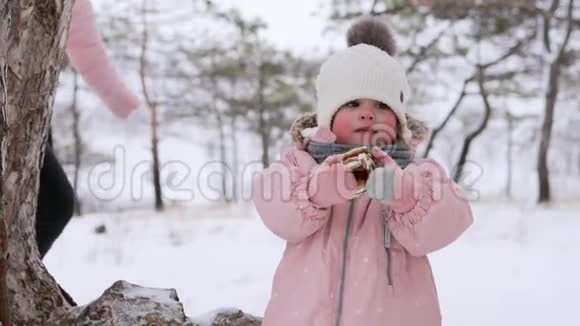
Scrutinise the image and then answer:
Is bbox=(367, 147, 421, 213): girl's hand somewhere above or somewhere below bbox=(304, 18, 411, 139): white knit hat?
below

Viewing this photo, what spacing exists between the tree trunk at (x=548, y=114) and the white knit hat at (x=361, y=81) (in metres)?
7.99

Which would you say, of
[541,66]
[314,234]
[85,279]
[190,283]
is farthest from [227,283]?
[541,66]

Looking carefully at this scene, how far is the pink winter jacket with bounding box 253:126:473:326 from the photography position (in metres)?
1.01

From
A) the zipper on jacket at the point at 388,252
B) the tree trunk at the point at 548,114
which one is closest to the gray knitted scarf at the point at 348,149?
the zipper on jacket at the point at 388,252

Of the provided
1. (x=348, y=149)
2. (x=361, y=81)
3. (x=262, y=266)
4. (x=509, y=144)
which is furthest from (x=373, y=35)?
(x=509, y=144)

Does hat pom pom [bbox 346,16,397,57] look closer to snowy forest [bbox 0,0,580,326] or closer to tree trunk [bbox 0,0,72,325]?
snowy forest [bbox 0,0,580,326]

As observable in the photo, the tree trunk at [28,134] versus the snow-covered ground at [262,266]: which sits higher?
the tree trunk at [28,134]

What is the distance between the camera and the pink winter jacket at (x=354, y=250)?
101 cm

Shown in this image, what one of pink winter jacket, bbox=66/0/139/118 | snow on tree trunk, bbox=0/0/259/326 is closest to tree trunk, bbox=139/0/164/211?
pink winter jacket, bbox=66/0/139/118

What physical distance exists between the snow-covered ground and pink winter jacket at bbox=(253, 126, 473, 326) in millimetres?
1184

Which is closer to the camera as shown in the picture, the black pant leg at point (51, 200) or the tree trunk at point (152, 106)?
the black pant leg at point (51, 200)

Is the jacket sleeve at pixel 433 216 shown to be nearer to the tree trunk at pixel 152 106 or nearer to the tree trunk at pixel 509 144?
the tree trunk at pixel 152 106

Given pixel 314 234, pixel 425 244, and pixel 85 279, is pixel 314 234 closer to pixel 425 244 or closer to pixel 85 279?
pixel 425 244

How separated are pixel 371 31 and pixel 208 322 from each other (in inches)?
31.8
